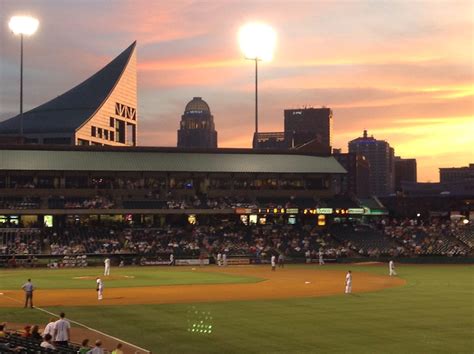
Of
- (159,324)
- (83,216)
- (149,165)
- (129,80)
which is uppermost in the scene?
(129,80)

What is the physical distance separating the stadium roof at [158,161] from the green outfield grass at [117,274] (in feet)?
66.2

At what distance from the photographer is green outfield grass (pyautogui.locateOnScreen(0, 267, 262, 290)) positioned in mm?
50844

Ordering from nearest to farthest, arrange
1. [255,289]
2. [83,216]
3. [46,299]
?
[46,299], [255,289], [83,216]

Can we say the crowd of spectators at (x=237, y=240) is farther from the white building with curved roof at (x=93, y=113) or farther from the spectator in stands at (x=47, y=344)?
the spectator in stands at (x=47, y=344)

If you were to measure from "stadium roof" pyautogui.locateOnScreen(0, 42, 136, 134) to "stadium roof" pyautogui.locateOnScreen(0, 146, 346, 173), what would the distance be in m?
38.3

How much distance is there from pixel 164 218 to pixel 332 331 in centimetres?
6022

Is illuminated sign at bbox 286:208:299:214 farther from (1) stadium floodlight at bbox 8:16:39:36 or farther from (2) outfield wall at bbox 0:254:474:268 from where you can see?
(1) stadium floodlight at bbox 8:16:39:36

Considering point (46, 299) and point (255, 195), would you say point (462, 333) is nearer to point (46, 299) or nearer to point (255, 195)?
point (46, 299)

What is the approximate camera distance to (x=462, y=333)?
93.2 feet

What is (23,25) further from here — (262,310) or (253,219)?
(262,310)

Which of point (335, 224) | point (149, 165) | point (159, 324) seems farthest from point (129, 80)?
point (159, 324)

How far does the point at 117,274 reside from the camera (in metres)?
60.9

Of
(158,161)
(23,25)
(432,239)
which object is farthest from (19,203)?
(432,239)

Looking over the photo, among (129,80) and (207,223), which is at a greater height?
(129,80)
